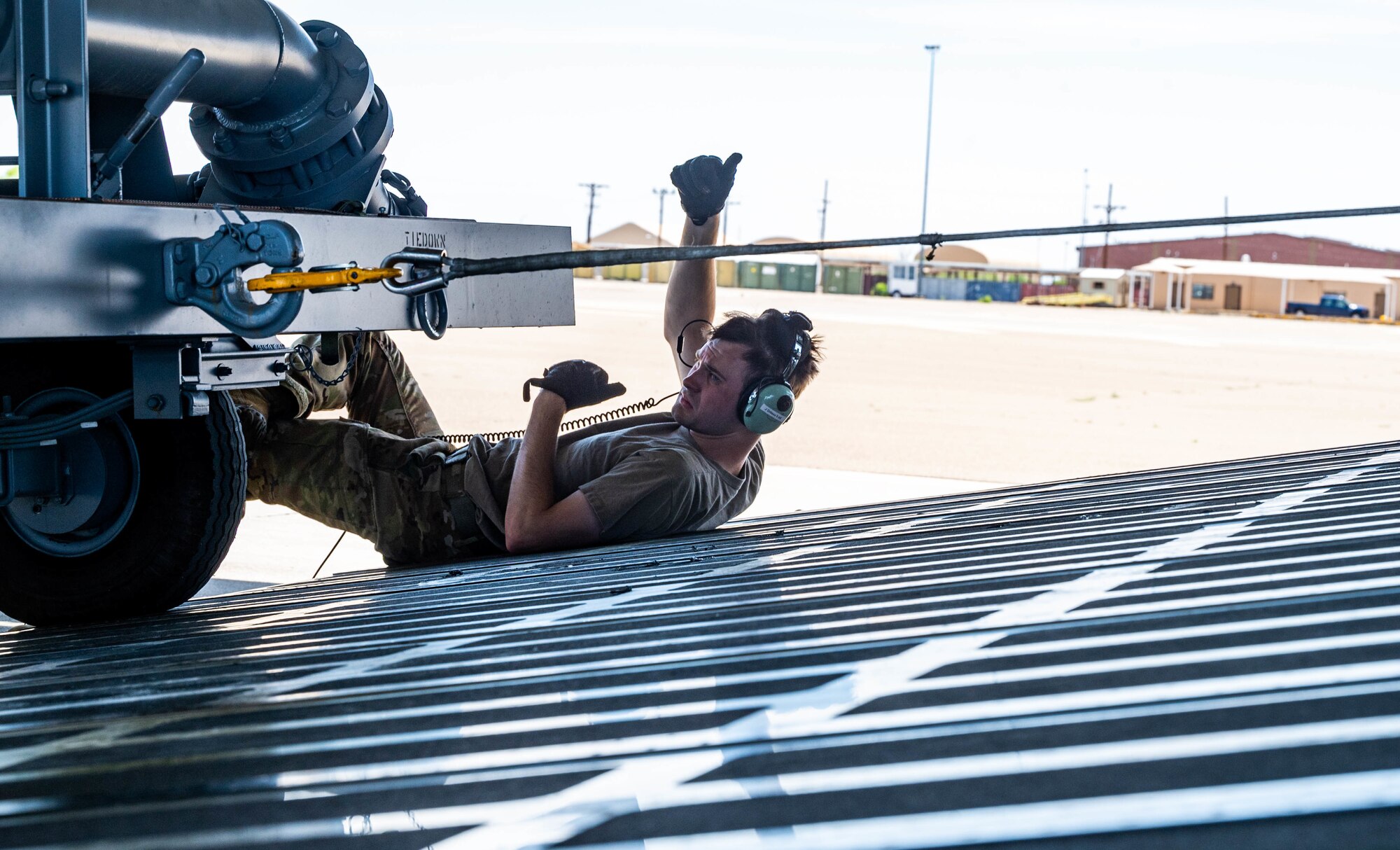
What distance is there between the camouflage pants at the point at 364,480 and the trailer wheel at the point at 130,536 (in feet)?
3.37

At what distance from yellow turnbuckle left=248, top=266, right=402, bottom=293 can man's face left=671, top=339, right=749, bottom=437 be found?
1784 mm

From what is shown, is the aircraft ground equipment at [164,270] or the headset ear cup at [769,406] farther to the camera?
the headset ear cup at [769,406]

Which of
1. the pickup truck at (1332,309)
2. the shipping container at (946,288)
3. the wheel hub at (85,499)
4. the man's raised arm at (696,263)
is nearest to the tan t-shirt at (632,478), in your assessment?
the man's raised arm at (696,263)

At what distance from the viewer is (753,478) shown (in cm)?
519

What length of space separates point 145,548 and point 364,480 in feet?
4.06

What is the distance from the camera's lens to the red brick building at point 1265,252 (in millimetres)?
97188

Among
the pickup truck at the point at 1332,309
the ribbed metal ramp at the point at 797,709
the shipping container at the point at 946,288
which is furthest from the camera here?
the shipping container at the point at 946,288

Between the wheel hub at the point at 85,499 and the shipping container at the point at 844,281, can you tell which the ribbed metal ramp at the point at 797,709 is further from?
the shipping container at the point at 844,281

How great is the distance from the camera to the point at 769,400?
4.59 meters

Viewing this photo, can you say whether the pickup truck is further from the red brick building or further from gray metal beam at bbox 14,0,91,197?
gray metal beam at bbox 14,0,91,197

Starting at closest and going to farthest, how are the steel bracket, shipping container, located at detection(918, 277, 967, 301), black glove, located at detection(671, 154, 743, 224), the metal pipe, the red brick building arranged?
1. the steel bracket
2. the metal pipe
3. black glove, located at detection(671, 154, 743, 224)
4. shipping container, located at detection(918, 277, 967, 301)
5. the red brick building

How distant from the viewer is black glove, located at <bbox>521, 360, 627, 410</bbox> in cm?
457

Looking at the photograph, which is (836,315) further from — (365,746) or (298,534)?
(365,746)

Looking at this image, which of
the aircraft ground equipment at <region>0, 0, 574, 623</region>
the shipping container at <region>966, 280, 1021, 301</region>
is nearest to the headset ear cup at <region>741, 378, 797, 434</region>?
the aircraft ground equipment at <region>0, 0, 574, 623</region>
